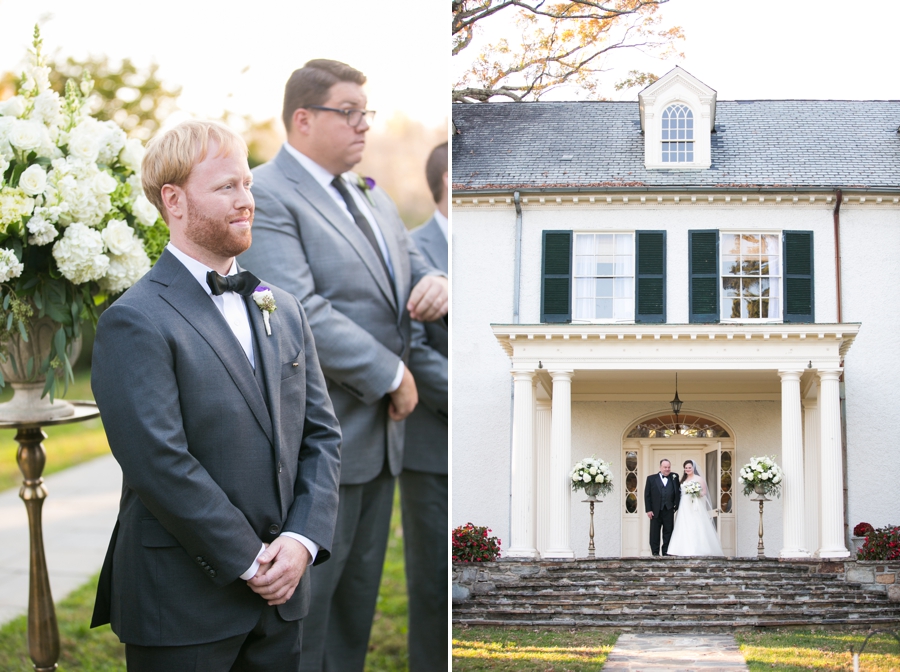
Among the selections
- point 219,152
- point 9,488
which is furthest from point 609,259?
point 9,488

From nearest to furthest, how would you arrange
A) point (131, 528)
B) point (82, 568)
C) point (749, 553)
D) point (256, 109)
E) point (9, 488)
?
1. point (131, 528)
2. point (256, 109)
3. point (749, 553)
4. point (82, 568)
5. point (9, 488)

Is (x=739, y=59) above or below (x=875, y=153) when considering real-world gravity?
above

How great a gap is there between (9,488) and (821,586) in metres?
5.94

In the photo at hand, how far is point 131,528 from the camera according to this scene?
2350 millimetres

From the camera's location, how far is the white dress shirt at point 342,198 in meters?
2.98

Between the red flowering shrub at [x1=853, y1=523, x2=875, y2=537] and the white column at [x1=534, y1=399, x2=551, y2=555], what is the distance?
1335 millimetres

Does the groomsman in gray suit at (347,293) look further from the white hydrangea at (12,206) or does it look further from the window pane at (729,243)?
the window pane at (729,243)

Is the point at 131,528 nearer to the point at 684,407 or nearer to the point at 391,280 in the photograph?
the point at 391,280

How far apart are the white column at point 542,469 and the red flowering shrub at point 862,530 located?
1335 mm

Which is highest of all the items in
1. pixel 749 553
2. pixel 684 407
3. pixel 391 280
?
pixel 391 280

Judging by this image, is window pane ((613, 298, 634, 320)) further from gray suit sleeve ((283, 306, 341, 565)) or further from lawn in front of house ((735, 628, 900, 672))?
gray suit sleeve ((283, 306, 341, 565))

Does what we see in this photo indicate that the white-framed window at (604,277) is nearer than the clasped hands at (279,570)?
No

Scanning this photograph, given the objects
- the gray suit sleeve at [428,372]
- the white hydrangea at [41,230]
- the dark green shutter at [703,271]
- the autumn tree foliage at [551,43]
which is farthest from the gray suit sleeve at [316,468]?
the dark green shutter at [703,271]

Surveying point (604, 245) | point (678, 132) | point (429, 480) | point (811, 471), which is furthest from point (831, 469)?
point (429, 480)
